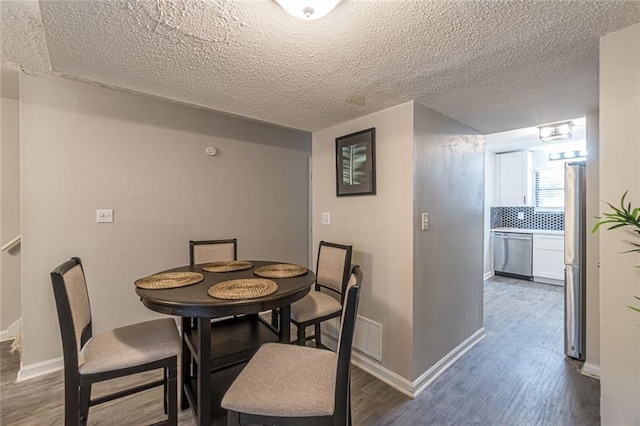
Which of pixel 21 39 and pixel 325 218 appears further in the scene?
pixel 325 218

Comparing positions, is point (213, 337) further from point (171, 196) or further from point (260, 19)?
point (260, 19)

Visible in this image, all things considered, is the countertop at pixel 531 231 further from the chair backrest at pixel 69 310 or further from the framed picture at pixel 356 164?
the chair backrest at pixel 69 310

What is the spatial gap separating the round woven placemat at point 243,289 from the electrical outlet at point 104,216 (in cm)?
150

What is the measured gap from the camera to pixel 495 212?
564cm

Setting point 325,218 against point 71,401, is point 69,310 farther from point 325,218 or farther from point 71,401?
point 325,218

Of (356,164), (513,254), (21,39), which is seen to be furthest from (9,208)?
(513,254)

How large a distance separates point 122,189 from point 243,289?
179 centimetres

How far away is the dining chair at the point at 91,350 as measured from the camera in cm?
128

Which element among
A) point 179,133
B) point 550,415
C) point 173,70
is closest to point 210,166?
point 179,133

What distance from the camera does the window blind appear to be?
4.94 metres

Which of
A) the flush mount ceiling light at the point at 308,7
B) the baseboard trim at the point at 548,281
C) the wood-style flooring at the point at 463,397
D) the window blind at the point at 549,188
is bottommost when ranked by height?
the wood-style flooring at the point at 463,397

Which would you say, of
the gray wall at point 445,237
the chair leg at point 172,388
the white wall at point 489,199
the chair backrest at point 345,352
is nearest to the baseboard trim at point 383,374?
the gray wall at point 445,237

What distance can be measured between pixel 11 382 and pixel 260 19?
3035 mm

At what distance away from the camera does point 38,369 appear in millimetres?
2145
